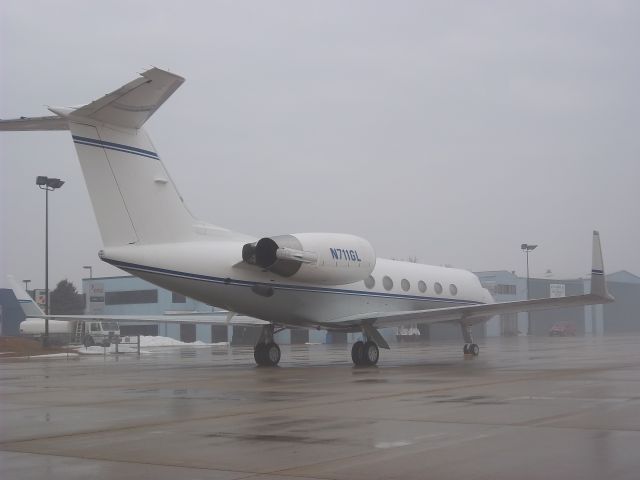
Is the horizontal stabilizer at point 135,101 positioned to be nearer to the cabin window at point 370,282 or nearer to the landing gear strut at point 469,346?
the cabin window at point 370,282

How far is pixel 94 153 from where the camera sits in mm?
17500

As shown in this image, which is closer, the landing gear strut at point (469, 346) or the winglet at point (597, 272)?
the winglet at point (597, 272)

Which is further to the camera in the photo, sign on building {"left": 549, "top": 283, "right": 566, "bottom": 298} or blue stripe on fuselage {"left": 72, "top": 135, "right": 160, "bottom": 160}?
sign on building {"left": 549, "top": 283, "right": 566, "bottom": 298}

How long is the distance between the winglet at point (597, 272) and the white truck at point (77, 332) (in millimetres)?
32895

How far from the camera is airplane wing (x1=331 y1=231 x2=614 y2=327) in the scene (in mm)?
20078

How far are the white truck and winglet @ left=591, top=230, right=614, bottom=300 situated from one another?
32895 millimetres

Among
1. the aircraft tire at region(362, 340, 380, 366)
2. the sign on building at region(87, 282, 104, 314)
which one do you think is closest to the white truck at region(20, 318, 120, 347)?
the sign on building at region(87, 282, 104, 314)

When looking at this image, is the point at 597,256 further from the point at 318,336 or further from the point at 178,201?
the point at 318,336

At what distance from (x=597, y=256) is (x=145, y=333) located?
65.2 m

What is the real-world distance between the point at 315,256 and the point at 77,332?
1597 inches

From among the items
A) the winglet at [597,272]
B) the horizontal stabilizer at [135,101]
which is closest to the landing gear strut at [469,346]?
the winglet at [597,272]

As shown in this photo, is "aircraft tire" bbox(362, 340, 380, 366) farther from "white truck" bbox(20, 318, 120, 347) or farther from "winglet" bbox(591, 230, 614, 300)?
"white truck" bbox(20, 318, 120, 347)

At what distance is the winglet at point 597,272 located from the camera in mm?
20094

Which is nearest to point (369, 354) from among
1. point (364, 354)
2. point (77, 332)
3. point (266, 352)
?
point (364, 354)
